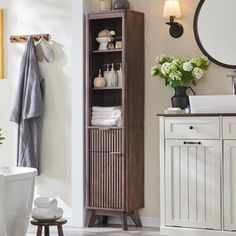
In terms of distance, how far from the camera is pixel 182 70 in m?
5.87

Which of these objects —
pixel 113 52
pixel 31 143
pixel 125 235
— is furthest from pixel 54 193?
pixel 113 52

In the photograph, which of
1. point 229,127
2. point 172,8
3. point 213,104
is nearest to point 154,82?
point 172,8

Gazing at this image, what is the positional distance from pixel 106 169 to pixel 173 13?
1598mm

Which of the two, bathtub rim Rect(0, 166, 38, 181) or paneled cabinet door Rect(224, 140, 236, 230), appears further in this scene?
paneled cabinet door Rect(224, 140, 236, 230)

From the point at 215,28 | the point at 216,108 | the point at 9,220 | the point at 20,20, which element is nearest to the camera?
the point at 9,220

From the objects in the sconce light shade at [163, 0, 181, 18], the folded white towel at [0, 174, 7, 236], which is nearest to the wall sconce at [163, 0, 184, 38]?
the sconce light shade at [163, 0, 181, 18]

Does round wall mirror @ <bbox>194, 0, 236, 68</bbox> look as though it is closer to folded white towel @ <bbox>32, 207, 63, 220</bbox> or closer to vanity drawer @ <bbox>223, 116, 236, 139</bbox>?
vanity drawer @ <bbox>223, 116, 236, 139</bbox>

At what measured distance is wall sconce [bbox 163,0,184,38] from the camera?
234 inches

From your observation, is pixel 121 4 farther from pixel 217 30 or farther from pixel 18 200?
pixel 18 200

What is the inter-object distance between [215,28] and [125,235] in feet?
6.81

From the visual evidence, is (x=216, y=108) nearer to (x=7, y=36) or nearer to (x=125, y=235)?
(x=125, y=235)

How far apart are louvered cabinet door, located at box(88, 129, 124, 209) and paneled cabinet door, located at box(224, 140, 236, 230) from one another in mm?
1039

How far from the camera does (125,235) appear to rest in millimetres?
5793

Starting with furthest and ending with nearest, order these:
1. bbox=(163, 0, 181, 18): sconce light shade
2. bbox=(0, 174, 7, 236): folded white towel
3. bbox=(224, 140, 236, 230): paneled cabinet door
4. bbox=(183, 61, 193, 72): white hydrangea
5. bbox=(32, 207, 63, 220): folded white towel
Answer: bbox=(163, 0, 181, 18): sconce light shade → bbox=(183, 61, 193, 72): white hydrangea → bbox=(224, 140, 236, 230): paneled cabinet door → bbox=(32, 207, 63, 220): folded white towel → bbox=(0, 174, 7, 236): folded white towel
